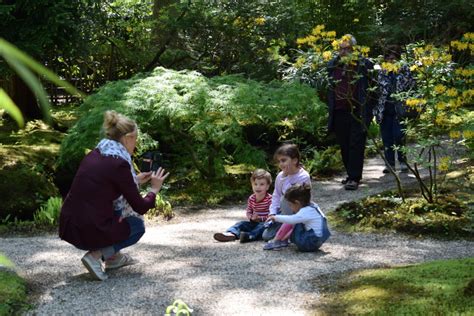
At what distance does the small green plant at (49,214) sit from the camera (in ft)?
22.7

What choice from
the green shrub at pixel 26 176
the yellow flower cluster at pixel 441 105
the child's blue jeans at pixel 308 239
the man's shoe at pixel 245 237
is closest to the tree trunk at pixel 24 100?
the green shrub at pixel 26 176

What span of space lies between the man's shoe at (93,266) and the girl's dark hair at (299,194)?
1.74 meters

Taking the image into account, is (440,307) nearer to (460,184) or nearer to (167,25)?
(460,184)

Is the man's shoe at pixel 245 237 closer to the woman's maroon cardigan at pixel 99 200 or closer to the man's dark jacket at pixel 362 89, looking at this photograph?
the woman's maroon cardigan at pixel 99 200

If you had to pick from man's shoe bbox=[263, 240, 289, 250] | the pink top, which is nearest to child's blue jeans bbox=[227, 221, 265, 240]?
the pink top

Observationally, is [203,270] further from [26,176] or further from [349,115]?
[349,115]

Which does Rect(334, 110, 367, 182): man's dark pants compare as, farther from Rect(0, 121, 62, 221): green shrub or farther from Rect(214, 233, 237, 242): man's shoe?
Rect(0, 121, 62, 221): green shrub

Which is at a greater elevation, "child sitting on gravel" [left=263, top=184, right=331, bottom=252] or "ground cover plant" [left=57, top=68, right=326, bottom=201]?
"ground cover plant" [left=57, top=68, right=326, bottom=201]

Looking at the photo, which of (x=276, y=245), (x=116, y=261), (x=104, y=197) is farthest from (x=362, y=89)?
(x=104, y=197)

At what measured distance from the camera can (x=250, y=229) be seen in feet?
19.9

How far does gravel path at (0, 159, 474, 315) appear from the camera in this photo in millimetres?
4082

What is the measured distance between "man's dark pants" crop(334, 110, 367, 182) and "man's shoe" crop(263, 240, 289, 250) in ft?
9.68

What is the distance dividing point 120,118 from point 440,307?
2563 mm

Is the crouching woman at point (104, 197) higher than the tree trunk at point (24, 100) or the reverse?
the reverse
